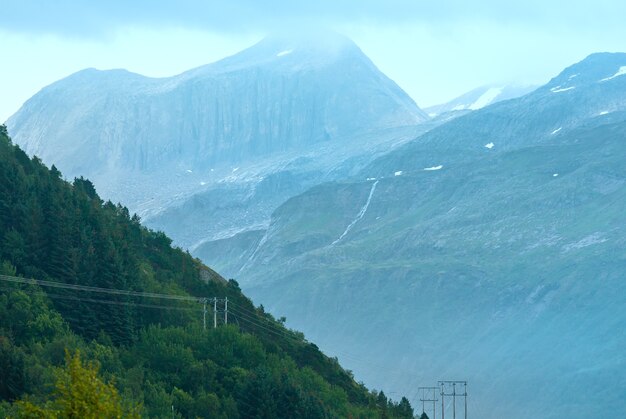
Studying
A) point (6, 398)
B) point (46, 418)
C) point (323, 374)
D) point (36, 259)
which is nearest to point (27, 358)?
point (6, 398)

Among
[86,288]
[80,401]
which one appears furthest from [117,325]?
[80,401]

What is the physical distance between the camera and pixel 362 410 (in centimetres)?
12312

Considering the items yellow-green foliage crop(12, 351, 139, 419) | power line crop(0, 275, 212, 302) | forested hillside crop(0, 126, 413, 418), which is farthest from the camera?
power line crop(0, 275, 212, 302)

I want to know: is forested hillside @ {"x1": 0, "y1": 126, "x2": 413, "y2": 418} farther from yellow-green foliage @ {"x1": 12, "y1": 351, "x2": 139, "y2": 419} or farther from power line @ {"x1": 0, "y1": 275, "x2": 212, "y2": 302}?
yellow-green foliage @ {"x1": 12, "y1": 351, "x2": 139, "y2": 419}

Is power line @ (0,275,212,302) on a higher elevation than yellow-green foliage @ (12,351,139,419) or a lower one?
higher

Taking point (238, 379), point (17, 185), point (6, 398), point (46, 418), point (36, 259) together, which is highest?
point (17, 185)

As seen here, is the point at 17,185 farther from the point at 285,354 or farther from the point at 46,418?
the point at 46,418

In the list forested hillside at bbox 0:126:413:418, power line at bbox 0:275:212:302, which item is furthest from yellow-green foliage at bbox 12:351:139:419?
power line at bbox 0:275:212:302

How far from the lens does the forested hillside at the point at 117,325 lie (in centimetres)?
9375

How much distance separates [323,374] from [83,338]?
131ft

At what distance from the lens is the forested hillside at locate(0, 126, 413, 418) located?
93750 mm

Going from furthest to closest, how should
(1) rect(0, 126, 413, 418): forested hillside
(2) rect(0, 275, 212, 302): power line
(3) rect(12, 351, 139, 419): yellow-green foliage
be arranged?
1. (2) rect(0, 275, 212, 302): power line
2. (1) rect(0, 126, 413, 418): forested hillside
3. (3) rect(12, 351, 139, 419): yellow-green foliage

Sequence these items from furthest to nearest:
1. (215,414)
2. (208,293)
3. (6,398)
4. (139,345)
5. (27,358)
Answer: (208,293), (139,345), (215,414), (27,358), (6,398)

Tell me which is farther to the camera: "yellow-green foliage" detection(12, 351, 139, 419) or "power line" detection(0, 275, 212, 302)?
"power line" detection(0, 275, 212, 302)
